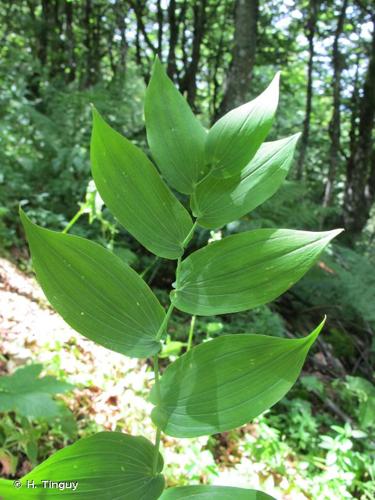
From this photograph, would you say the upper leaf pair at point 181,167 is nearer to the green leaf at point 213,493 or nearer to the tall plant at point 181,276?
the tall plant at point 181,276

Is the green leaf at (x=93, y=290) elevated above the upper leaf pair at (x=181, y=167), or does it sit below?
below

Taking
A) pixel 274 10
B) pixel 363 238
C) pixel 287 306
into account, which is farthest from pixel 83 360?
pixel 274 10

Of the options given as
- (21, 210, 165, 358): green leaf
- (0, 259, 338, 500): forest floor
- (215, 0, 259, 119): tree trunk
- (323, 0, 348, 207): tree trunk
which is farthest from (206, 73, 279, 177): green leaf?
(323, 0, 348, 207): tree trunk

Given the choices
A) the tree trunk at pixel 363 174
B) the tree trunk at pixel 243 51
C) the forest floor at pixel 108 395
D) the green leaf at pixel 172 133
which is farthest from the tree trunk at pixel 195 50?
the green leaf at pixel 172 133

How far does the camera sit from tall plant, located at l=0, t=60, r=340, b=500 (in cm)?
48

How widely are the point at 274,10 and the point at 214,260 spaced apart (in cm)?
1003

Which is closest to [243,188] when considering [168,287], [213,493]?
[213,493]

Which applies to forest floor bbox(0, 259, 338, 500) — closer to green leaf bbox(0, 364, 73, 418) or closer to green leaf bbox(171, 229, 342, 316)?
green leaf bbox(0, 364, 73, 418)

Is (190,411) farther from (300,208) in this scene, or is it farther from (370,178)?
(370,178)

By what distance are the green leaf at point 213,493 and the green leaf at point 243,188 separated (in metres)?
0.31

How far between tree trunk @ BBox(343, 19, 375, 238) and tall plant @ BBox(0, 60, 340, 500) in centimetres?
779

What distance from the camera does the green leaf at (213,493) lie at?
48cm

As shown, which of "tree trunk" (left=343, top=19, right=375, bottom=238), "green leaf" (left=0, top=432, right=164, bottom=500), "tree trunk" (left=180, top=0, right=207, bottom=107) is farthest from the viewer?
"tree trunk" (left=180, top=0, right=207, bottom=107)

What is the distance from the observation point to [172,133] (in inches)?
20.0
